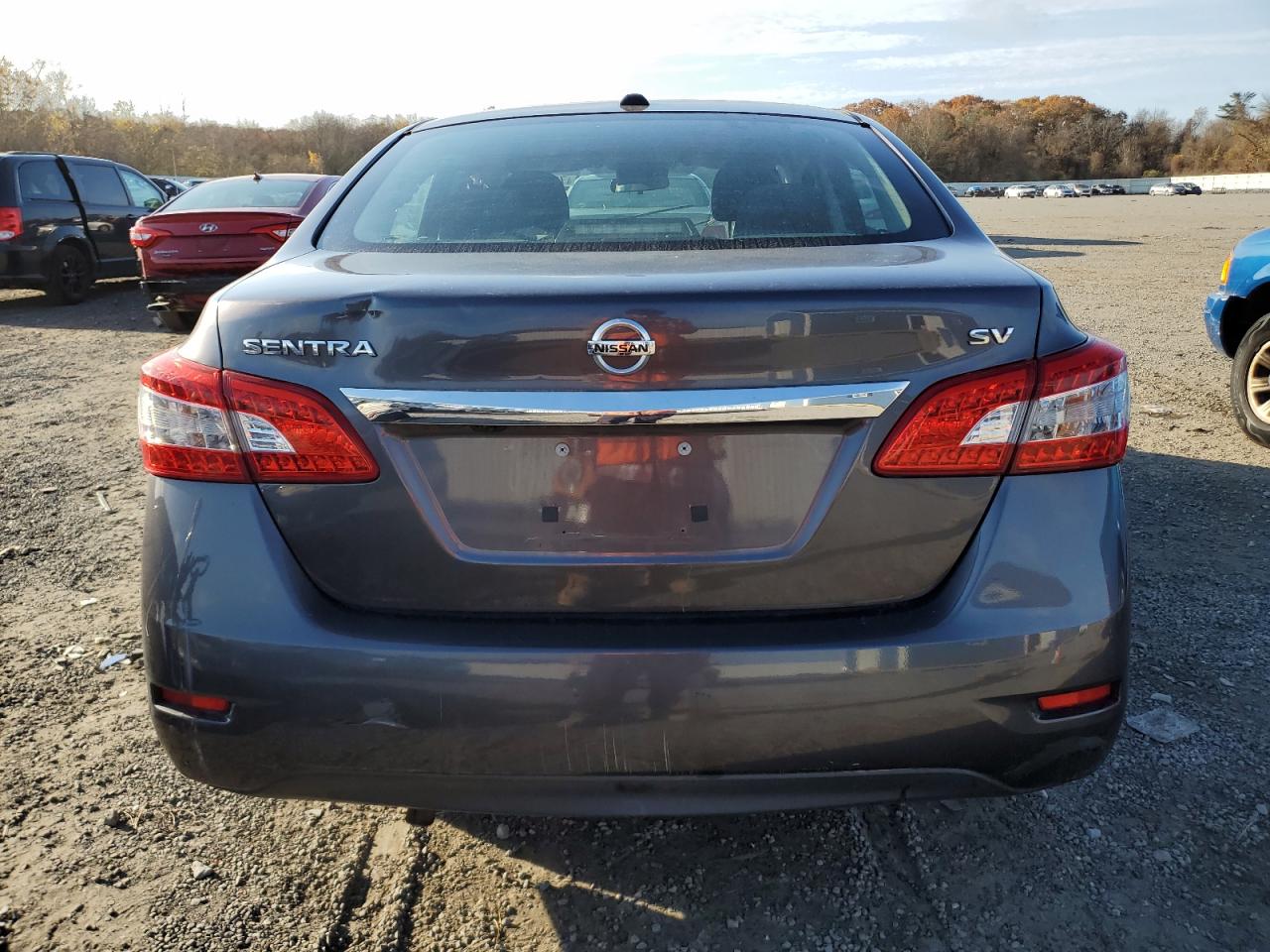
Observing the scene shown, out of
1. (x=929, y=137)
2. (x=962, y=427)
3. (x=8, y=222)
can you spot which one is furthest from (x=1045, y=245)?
(x=929, y=137)

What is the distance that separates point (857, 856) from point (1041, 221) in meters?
36.4

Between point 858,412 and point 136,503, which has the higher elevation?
point 858,412

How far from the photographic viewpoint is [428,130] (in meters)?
2.85

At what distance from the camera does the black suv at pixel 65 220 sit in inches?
467

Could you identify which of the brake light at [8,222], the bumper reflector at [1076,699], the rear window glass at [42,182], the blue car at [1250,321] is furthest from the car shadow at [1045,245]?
the bumper reflector at [1076,699]

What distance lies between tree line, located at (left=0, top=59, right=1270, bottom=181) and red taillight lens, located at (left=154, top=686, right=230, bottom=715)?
46827mm

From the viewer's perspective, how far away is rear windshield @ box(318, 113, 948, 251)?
2.12 meters

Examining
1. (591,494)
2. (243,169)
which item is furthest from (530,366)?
(243,169)

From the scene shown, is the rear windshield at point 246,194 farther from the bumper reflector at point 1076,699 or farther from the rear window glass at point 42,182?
the bumper reflector at point 1076,699

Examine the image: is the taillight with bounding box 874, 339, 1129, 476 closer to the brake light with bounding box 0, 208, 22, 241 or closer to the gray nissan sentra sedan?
the gray nissan sentra sedan

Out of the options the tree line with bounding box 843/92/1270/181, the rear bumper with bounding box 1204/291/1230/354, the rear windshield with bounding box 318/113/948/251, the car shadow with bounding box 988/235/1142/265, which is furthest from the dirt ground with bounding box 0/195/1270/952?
the tree line with bounding box 843/92/1270/181

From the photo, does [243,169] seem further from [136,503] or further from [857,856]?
[857,856]

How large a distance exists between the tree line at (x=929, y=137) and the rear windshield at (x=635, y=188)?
45.4m

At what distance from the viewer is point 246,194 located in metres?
10.4
